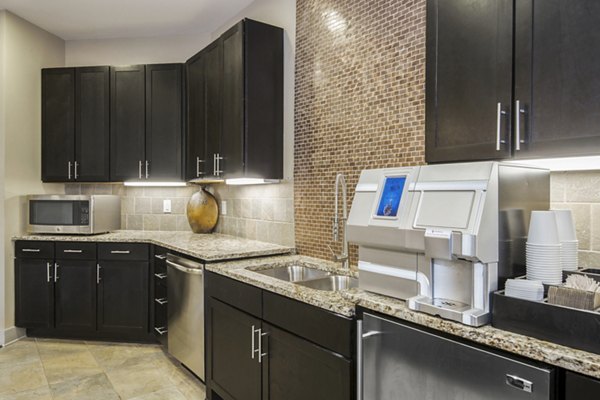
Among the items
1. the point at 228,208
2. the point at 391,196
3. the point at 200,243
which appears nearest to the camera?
the point at 391,196

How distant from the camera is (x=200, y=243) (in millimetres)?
3158

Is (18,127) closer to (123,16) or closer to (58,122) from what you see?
(58,122)

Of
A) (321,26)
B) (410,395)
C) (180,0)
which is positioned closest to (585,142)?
(410,395)

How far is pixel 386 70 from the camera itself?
2.21m

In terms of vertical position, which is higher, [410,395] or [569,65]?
[569,65]

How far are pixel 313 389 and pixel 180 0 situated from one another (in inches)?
122

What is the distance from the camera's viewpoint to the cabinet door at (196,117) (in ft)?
11.3

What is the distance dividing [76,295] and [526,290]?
3.59 m

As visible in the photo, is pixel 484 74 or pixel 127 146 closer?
pixel 484 74

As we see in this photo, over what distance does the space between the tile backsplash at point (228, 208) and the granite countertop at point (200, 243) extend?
10 cm

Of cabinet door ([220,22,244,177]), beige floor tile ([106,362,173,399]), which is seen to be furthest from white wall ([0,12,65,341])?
cabinet door ([220,22,244,177])

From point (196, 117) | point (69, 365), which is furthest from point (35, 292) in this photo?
point (196, 117)

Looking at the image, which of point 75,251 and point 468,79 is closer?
point 468,79

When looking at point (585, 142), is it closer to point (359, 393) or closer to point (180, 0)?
point (359, 393)
